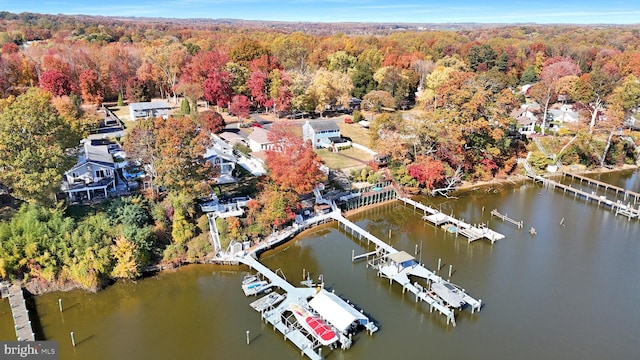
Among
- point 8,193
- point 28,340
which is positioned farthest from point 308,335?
point 8,193

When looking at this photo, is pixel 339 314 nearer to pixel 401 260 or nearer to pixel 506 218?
pixel 401 260

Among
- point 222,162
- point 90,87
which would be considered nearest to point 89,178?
point 222,162

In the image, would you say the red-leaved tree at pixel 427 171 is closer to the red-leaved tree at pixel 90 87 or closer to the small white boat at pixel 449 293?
the small white boat at pixel 449 293

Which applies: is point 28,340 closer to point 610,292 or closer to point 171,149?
point 171,149

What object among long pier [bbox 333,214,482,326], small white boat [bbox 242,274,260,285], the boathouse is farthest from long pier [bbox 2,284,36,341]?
the boathouse

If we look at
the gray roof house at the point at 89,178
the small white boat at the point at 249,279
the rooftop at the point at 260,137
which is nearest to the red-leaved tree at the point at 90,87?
the rooftop at the point at 260,137

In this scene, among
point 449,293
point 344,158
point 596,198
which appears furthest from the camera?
point 344,158
